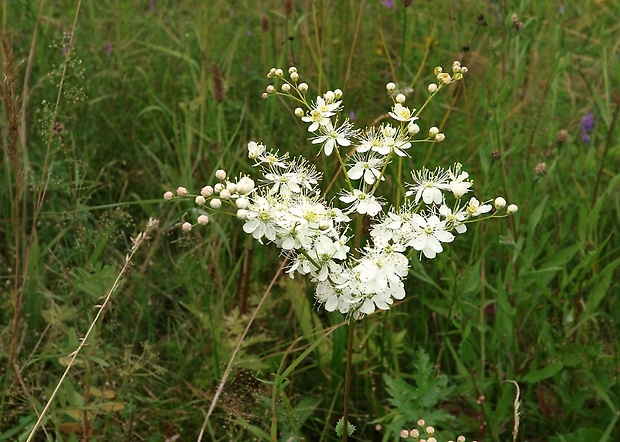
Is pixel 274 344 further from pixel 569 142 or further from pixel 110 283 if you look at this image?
pixel 569 142

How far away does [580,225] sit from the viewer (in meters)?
2.34

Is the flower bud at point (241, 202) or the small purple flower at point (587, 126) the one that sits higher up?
the small purple flower at point (587, 126)

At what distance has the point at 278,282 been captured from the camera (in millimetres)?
2555

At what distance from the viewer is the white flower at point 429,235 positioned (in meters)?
1.43

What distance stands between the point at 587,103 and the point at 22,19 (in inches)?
101

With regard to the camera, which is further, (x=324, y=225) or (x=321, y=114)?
(x=321, y=114)

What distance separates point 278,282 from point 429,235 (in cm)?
116

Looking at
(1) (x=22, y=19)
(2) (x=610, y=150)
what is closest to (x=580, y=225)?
(2) (x=610, y=150)

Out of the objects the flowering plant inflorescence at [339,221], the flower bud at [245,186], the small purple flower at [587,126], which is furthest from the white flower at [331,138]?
the small purple flower at [587,126]

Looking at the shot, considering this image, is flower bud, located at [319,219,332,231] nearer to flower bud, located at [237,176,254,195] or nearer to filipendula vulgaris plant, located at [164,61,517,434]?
filipendula vulgaris plant, located at [164,61,517,434]

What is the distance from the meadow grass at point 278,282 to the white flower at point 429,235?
40 cm

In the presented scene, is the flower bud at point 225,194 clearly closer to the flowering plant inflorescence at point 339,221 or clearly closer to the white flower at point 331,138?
the flowering plant inflorescence at point 339,221

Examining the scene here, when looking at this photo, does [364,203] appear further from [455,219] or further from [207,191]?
[207,191]

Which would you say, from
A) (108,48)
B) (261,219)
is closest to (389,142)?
(261,219)
